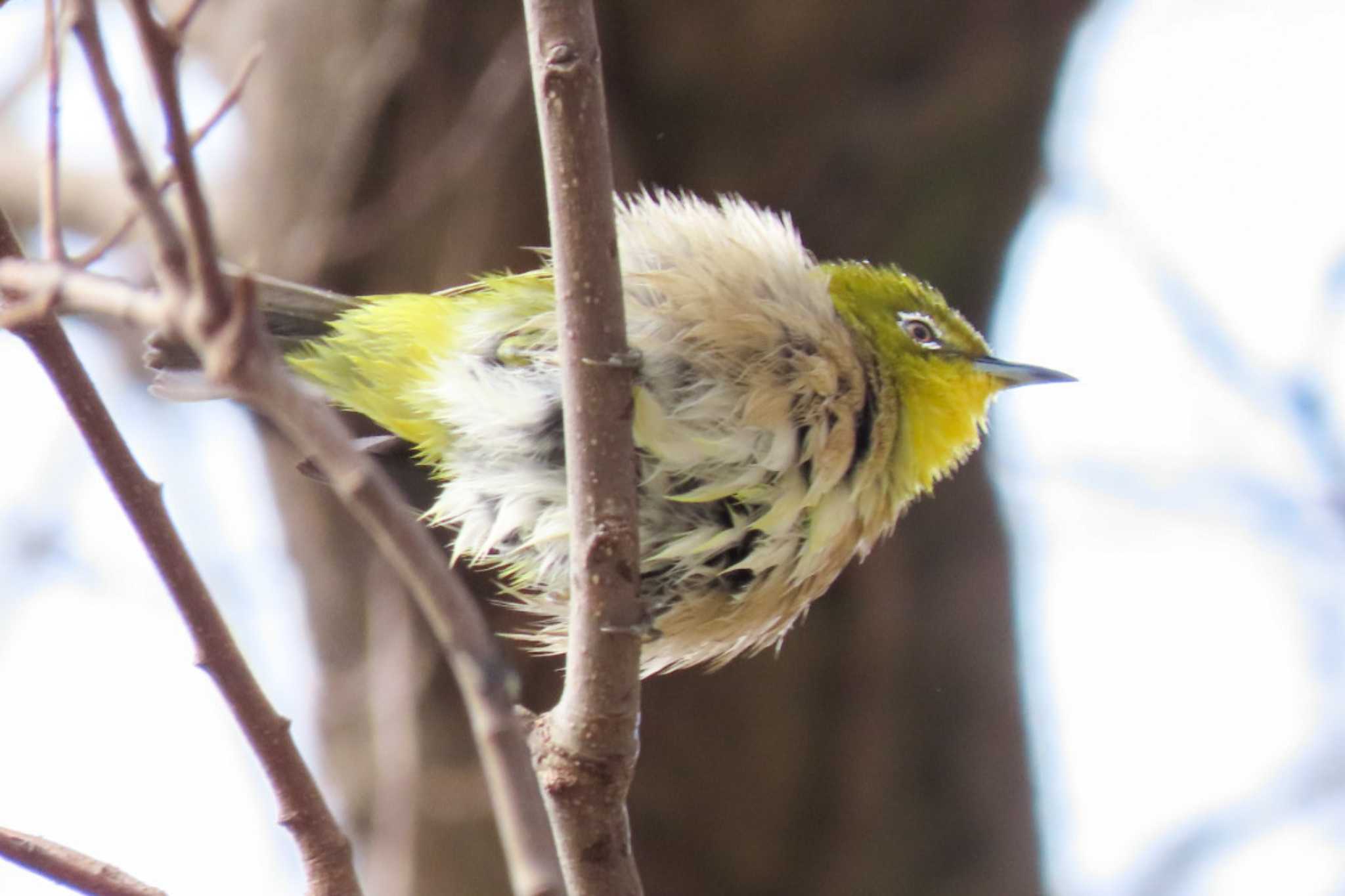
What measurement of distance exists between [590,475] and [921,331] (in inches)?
63.6

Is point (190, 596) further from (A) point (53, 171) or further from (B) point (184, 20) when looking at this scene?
(B) point (184, 20)

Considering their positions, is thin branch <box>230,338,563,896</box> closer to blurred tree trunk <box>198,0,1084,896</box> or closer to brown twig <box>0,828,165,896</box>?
brown twig <box>0,828,165,896</box>

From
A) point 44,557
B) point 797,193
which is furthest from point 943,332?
point 44,557

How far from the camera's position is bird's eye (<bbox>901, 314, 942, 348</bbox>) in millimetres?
3299

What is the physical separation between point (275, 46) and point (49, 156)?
3680 mm

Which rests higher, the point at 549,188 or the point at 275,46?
the point at 275,46

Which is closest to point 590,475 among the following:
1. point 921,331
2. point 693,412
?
point 693,412

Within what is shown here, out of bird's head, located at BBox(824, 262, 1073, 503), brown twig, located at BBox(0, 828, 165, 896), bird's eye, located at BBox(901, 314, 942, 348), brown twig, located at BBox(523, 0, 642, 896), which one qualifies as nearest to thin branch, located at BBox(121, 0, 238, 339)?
brown twig, located at BBox(523, 0, 642, 896)

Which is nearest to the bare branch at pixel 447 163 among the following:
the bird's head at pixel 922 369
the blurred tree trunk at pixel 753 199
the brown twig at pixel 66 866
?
the blurred tree trunk at pixel 753 199

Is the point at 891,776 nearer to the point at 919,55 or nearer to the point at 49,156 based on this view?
the point at 919,55

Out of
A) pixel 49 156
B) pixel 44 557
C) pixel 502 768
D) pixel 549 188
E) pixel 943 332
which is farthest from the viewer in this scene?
pixel 44 557

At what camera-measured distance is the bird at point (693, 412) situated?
266cm

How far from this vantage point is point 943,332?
3344mm

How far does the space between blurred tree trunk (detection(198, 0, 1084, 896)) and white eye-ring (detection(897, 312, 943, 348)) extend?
1396 millimetres
